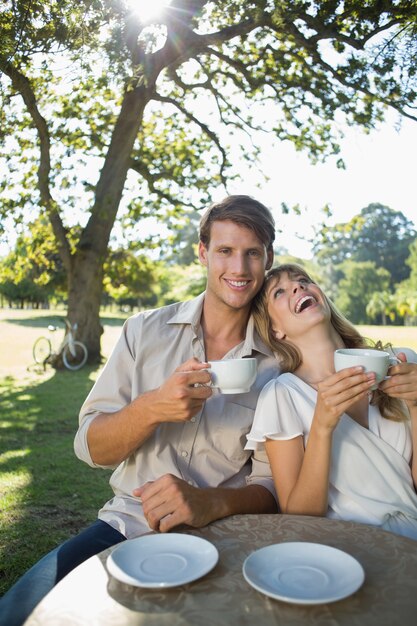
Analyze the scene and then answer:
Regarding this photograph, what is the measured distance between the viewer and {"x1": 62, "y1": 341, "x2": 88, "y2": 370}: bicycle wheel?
14406mm

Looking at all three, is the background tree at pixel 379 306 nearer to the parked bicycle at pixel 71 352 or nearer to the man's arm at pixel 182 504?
the parked bicycle at pixel 71 352

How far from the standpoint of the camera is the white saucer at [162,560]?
4.91ft

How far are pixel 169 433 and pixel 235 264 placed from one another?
0.84 meters

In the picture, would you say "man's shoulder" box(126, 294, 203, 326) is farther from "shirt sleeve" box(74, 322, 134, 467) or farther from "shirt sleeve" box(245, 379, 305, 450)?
"shirt sleeve" box(245, 379, 305, 450)

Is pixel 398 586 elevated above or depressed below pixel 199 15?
below

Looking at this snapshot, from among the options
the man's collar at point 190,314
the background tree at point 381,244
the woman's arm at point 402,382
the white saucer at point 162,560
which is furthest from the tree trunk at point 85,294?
the background tree at point 381,244

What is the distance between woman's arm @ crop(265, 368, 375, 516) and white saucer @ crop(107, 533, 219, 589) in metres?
0.64

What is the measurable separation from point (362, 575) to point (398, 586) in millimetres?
99

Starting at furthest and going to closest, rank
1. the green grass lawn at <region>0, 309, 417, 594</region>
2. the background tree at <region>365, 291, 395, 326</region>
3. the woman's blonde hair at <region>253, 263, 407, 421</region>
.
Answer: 1. the background tree at <region>365, 291, 395, 326</region>
2. the green grass lawn at <region>0, 309, 417, 594</region>
3. the woman's blonde hair at <region>253, 263, 407, 421</region>

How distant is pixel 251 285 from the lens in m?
2.82

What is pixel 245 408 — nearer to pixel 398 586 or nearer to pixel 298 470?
pixel 298 470

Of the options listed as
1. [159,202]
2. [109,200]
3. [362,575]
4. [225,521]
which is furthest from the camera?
[159,202]

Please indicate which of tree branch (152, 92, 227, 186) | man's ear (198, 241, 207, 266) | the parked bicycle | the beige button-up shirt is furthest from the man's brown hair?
the parked bicycle

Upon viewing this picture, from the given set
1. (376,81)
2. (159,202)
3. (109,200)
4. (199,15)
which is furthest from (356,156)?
(159,202)
